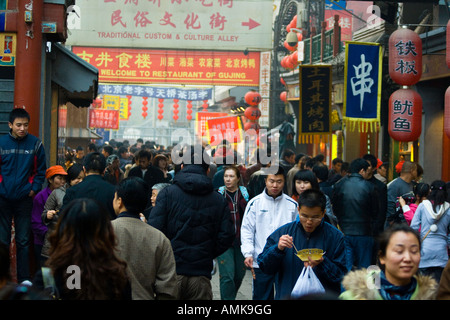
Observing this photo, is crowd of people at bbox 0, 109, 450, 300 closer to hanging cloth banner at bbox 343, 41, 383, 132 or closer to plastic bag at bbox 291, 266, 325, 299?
plastic bag at bbox 291, 266, 325, 299

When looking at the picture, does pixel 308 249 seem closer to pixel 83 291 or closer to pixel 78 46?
pixel 83 291

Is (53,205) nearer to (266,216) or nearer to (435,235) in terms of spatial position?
(266,216)

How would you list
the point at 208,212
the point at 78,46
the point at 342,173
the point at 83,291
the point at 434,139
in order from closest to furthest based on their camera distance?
1. the point at 83,291
2. the point at 208,212
3. the point at 342,173
4. the point at 434,139
5. the point at 78,46

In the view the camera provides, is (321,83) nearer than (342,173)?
No

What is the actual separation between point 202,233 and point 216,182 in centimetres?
487

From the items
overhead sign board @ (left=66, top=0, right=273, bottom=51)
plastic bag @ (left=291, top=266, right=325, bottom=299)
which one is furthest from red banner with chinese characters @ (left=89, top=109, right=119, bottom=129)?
plastic bag @ (left=291, top=266, right=325, bottom=299)

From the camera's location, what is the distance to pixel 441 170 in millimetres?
16094

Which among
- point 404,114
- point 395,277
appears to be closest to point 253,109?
point 404,114

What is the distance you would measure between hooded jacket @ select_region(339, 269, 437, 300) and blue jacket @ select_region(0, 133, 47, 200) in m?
4.84

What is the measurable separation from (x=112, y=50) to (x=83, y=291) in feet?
68.4

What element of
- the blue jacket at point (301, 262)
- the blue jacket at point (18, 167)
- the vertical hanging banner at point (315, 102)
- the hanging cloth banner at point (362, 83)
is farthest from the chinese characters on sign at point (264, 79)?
the blue jacket at point (301, 262)

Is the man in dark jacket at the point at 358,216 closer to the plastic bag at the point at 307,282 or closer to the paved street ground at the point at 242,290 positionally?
the paved street ground at the point at 242,290

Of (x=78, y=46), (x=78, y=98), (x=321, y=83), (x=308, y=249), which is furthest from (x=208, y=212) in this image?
(x=78, y=46)

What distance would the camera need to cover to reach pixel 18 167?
7.72 meters
